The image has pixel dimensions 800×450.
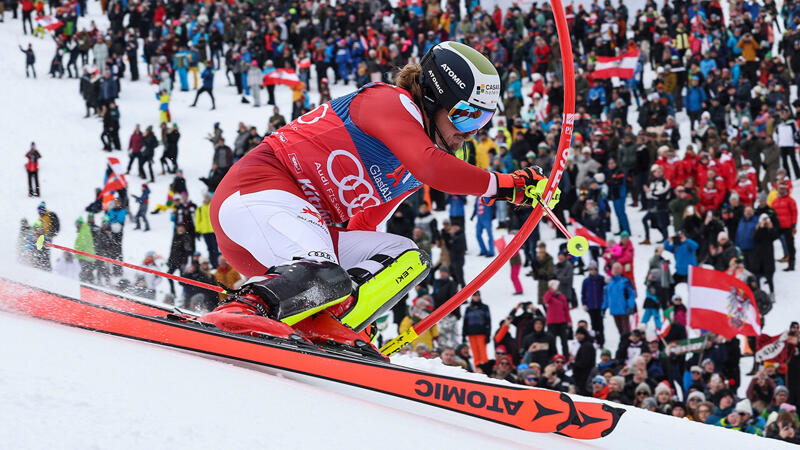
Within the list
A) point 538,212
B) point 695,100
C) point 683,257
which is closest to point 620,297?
point 683,257

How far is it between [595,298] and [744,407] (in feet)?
14.0

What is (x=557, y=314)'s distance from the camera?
12.9 m

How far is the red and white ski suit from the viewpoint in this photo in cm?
438

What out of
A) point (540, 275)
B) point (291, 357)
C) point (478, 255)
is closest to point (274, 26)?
point (478, 255)

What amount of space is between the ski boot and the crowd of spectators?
4.00ft

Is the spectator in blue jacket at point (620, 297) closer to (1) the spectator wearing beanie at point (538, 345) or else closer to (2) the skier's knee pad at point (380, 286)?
(1) the spectator wearing beanie at point (538, 345)

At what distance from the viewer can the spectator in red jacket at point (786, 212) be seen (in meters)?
14.5

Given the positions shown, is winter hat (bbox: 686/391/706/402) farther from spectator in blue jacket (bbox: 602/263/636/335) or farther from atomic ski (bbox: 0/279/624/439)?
atomic ski (bbox: 0/279/624/439)

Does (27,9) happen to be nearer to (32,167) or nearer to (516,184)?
(32,167)

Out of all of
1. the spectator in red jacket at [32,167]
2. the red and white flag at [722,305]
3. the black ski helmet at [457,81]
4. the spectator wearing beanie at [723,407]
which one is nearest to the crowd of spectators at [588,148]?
the spectator wearing beanie at [723,407]

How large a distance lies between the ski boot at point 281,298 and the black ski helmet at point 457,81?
3.21 ft

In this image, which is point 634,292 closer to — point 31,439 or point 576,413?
point 576,413

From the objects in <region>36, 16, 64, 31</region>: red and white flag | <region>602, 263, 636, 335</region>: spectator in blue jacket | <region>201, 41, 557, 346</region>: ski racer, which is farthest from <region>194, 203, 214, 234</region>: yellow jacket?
<region>36, 16, 64, 31</region>: red and white flag

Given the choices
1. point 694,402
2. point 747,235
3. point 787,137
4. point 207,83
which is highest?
point 207,83
